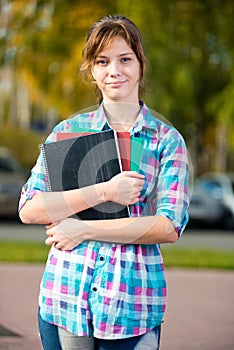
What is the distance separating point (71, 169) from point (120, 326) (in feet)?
1.61

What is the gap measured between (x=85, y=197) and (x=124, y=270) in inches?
9.8

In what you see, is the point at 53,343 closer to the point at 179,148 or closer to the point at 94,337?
the point at 94,337

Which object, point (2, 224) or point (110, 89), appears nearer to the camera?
point (110, 89)

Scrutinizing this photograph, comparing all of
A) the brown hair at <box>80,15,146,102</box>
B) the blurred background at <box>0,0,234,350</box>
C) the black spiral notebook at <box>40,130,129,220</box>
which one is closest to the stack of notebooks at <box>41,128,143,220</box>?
the black spiral notebook at <box>40,130,129,220</box>

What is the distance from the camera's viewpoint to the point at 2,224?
62.1 ft

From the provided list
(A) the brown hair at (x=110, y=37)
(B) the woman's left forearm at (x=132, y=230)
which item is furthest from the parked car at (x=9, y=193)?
(B) the woman's left forearm at (x=132, y=230)

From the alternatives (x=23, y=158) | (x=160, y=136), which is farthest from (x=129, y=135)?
(x=23, y=158)

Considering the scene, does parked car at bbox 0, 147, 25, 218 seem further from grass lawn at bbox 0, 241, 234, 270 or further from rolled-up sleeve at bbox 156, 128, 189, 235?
rolled-up sleeve at bbox 156, 128, 189, 235

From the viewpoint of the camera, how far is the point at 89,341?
7.58 feet

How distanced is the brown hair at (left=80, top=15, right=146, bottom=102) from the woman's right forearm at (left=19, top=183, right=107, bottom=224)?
1.41 feet

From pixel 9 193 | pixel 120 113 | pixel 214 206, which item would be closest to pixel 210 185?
pixel 214 206

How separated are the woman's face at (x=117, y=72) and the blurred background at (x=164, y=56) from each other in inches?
615

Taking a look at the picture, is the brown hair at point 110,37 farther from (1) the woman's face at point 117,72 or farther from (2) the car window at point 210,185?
(2) the car window at point 210,185

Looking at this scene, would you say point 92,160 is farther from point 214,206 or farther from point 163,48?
point 163,48
